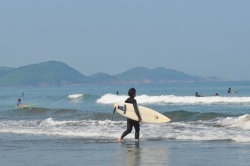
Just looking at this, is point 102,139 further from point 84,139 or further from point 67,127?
point 67,127

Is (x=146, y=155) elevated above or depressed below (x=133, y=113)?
below

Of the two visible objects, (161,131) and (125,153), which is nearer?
(125,153)

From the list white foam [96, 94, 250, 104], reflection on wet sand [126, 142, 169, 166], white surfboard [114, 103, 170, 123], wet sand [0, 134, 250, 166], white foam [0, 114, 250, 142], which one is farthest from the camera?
white foam [96, 94, 250, 104]

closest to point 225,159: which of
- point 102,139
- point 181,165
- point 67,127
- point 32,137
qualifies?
point 181,165

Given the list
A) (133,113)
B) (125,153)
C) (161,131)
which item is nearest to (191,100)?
(161,131)

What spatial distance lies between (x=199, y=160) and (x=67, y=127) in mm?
10852

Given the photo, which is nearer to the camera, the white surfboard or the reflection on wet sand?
the reflection on wet sand

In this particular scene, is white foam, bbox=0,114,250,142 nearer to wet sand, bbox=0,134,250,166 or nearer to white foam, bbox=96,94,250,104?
wet sand, bbox=0,134,250,166

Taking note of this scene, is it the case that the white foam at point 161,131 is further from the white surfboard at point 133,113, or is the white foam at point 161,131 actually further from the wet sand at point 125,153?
the wet sand at point 125,153

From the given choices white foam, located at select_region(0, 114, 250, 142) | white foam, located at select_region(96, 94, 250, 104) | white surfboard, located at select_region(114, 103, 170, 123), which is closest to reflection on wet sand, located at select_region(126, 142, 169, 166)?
white surfboard, located at select_region(114, 103, 170, 123)

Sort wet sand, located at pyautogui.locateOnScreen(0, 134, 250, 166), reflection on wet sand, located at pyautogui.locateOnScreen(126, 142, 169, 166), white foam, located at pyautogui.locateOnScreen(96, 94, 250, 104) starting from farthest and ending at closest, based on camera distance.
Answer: white foam, located at pyautogui.locateOnScreen(96, 94, 250, 104)
wet sand, located at pyautogui.locateOnScreen(0, 134, 250, 166)
reflection on wet sand, located at pyautogui.locateOnScreen(126, 142, 169, 166)

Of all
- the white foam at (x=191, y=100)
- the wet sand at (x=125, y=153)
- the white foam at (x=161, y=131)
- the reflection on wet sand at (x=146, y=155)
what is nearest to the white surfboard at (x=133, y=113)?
the white foam at (x=161, y=131)

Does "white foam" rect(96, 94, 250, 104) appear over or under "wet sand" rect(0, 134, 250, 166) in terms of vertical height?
over

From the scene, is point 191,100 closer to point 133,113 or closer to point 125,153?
point 133,113
